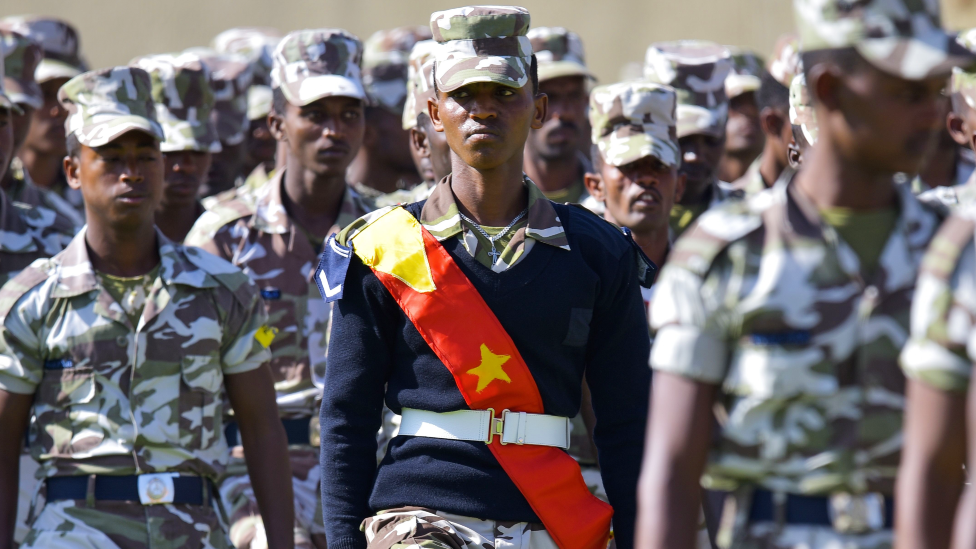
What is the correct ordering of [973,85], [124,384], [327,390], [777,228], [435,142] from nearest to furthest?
[777,228] → [327,390] → [124,384] → [973,85] → [435,142]

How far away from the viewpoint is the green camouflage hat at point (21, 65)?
30.6 ft

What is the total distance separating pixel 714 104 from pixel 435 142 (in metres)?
2.15

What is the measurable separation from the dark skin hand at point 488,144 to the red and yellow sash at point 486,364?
0.83 ft

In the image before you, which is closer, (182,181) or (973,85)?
(973,85)

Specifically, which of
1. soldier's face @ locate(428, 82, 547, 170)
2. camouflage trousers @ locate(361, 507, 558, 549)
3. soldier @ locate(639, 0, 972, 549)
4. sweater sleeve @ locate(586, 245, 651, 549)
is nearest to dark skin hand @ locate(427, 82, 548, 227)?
soldier's face @ locate(428, 82, 547, 170)

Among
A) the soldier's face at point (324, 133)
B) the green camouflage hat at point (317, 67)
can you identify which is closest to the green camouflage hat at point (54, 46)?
the green camouflage hat at point (317, 67)

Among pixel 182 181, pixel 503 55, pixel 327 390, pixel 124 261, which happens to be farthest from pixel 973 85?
pixel 182 181

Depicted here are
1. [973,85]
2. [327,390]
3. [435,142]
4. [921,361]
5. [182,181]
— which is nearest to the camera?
[921,361]

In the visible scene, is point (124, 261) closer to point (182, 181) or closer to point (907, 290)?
point (182, 181)

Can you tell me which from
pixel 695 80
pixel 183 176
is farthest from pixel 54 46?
pixel 695 80

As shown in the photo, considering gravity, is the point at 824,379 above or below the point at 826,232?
below

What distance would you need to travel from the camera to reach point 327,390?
16.2ft

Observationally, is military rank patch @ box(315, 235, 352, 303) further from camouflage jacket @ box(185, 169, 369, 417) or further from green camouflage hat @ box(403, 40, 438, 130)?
green camouflage hat @ box(403, 40, 438, 130)

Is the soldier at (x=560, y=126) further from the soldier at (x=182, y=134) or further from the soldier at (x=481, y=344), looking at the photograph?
the soldier at (x=481, y=344)
